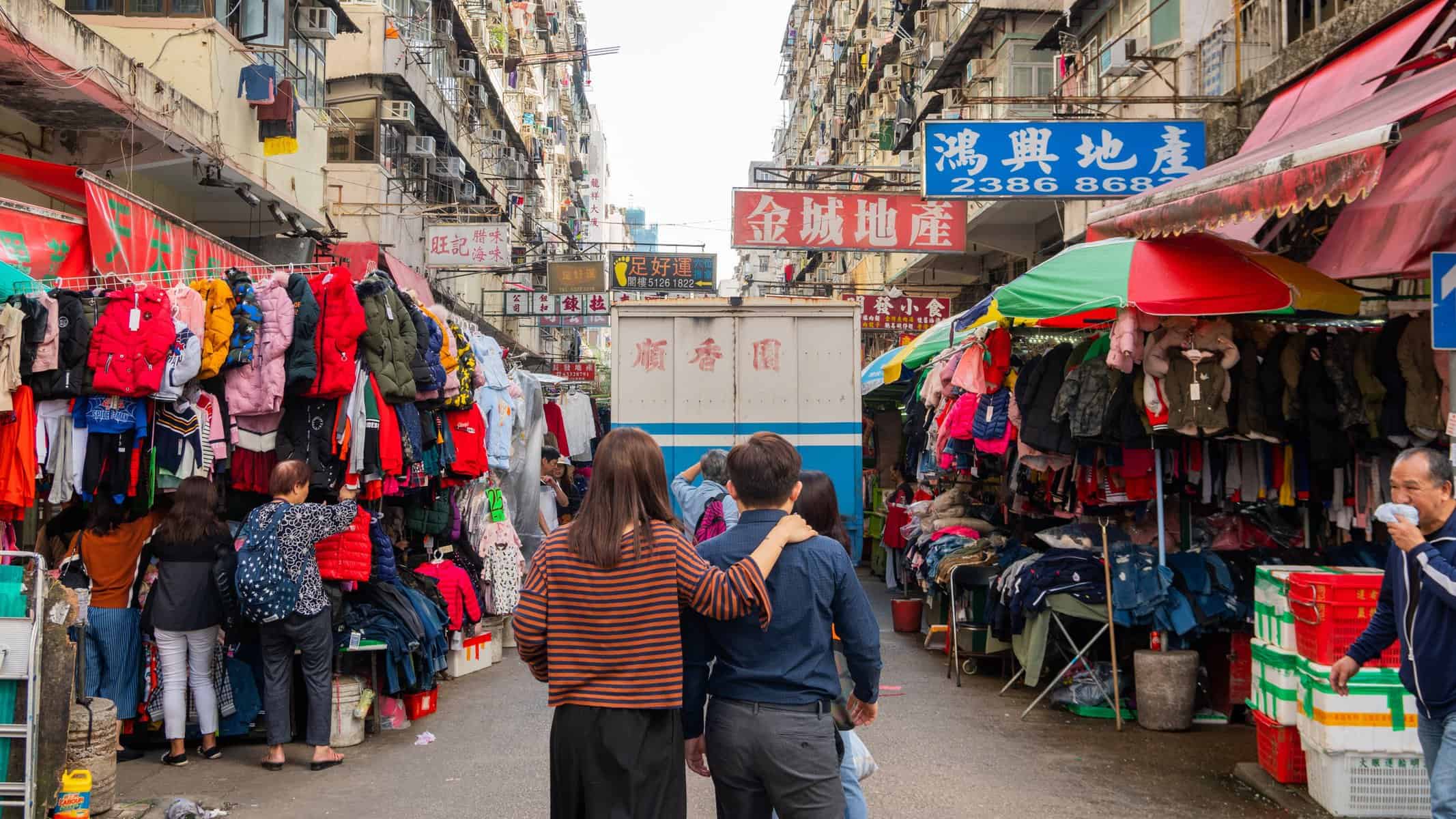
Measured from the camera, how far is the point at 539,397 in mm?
12969

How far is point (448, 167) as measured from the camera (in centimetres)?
3162

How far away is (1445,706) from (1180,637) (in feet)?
12.6

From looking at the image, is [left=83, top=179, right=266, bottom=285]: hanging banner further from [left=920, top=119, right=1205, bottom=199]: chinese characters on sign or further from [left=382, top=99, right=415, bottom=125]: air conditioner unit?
[left=382, top=99, right=415, bottom=125]: air conditioner unit

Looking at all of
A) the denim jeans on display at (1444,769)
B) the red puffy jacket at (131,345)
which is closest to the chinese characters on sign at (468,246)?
the red puffy jacket at (131,345)

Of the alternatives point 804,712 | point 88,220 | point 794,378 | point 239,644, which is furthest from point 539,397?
point 804,712

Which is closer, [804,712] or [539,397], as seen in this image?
[804,712]

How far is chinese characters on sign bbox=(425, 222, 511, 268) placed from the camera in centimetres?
2517

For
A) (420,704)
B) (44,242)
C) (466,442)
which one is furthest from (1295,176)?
(44,242)

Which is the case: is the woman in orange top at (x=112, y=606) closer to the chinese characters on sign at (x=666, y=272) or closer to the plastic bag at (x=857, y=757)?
the plastic bag at (x=857, y=757)

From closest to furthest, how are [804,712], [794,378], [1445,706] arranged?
[804,712] < [1445,706] < [794,378]

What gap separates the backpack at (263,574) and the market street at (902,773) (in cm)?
97

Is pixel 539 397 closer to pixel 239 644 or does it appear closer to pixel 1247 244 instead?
pixel 239 644

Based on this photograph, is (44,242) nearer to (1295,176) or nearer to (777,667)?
(777,667)

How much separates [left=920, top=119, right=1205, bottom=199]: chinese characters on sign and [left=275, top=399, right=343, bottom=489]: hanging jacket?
19.9 feet
